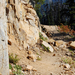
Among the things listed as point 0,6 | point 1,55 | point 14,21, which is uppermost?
A: point 0,6

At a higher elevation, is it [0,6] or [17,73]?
[0,6]

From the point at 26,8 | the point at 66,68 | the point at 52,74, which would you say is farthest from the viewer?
the point at 26,8

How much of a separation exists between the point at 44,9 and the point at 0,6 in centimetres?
3650

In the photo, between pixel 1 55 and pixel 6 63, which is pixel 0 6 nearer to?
pixel 1 55

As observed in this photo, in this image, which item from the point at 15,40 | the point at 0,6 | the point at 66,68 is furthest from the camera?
the point at 15,40

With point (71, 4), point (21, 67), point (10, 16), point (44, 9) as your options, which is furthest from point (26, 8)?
point (44, 9)

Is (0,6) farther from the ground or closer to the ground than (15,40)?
farther from the ground

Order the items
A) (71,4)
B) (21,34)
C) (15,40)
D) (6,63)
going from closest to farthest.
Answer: (6,63), (15,40), (21,34), (71,4)

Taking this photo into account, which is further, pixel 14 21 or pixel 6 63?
pixel 14 21

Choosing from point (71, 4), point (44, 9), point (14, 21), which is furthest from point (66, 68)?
point (44, 9)

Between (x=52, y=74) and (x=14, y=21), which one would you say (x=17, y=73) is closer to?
(x=52, y=74)

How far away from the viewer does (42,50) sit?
8.26 m

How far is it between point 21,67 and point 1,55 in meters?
1.88

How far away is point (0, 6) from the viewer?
9.02 feet
